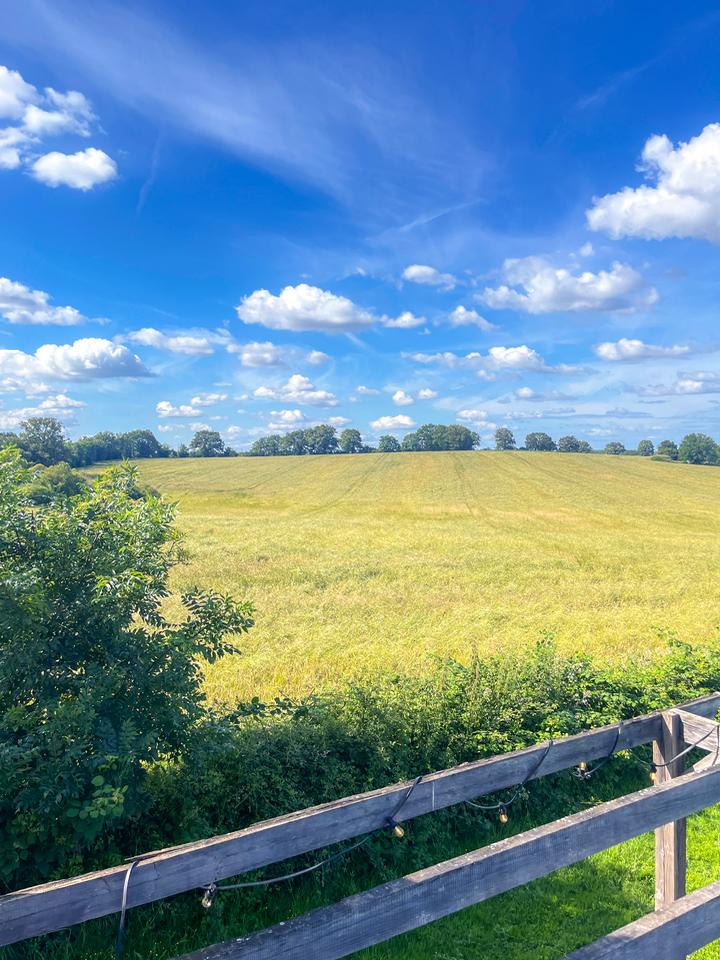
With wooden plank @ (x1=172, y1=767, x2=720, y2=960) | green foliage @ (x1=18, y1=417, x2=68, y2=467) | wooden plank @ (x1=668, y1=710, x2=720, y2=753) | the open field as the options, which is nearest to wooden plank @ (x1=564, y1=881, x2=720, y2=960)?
wooden plank @ (x1=172, y1=767, x2=720, y2=960)

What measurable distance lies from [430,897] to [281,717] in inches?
169

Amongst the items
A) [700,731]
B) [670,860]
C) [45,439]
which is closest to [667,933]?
[670,860]

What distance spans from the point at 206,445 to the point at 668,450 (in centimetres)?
9777

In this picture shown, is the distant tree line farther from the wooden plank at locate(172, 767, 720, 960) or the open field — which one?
the wooden plank at locate(172, 767, 720, 960)

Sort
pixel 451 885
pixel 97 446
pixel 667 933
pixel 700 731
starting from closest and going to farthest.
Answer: pixel 451 885, pixel 667 933, pixel 700 731, pixel 97 446

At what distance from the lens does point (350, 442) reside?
132 meters

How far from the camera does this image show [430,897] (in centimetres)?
260

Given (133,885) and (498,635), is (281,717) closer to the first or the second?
(133,885)

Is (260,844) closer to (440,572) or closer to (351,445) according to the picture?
(440,572)

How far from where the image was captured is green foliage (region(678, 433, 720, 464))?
355 feet

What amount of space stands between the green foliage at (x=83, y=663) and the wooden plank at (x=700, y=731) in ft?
13.1

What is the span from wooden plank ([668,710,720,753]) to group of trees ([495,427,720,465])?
11991 centimetres

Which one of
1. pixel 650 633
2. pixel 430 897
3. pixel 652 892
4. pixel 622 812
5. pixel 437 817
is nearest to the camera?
pixel 430 897

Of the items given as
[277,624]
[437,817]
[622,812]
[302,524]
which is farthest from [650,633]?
[302,524]
